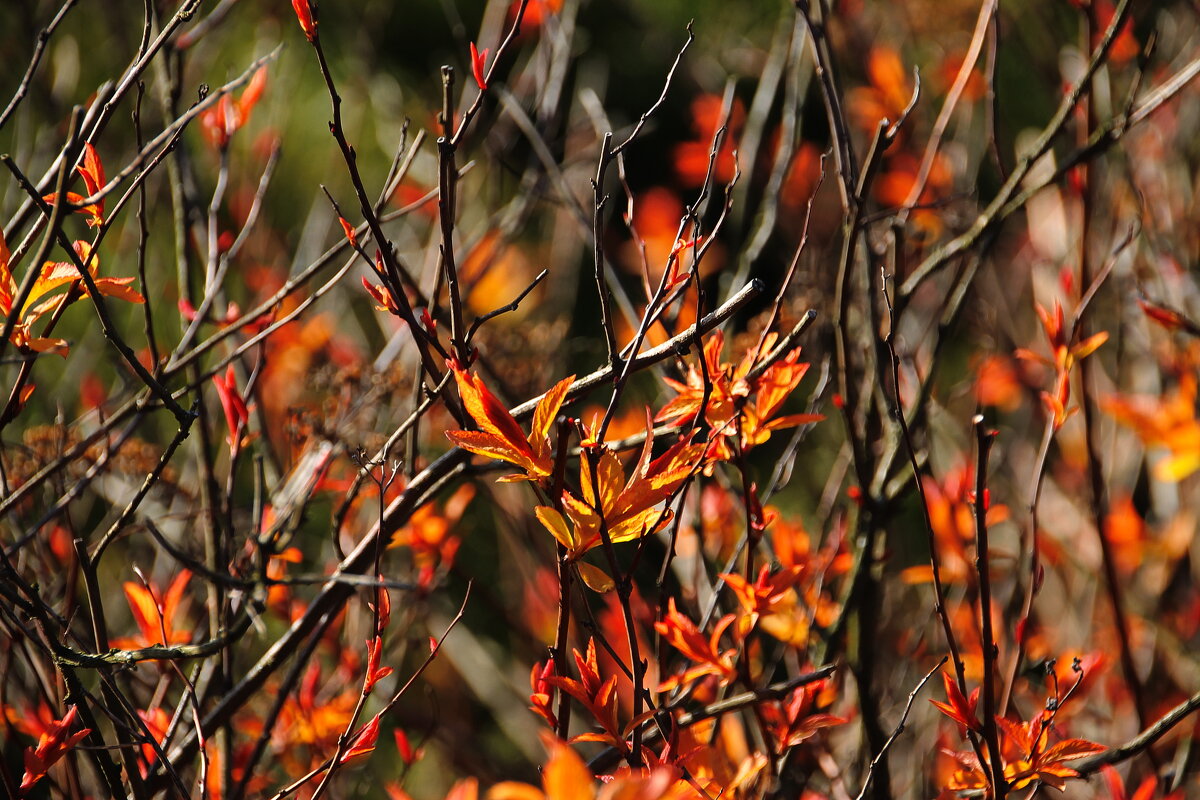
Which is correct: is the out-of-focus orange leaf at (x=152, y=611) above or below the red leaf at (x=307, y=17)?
below

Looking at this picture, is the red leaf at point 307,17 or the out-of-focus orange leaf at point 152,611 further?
the out-of-focus orange leaf at point 152,611

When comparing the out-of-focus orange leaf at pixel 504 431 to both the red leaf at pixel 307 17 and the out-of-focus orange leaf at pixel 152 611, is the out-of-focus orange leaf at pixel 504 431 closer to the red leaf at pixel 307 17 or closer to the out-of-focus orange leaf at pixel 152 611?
the red leaf at pixel 307 17

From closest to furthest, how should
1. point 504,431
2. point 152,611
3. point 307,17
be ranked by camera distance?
point 504,431, point 307,17, point 152,611

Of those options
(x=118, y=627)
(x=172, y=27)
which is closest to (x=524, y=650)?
(x=118, y=627)

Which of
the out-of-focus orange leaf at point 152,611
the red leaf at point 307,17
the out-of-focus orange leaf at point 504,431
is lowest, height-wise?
the out-of-focus orange leaf at point 152,611

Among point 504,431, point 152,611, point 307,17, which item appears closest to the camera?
point 504,431

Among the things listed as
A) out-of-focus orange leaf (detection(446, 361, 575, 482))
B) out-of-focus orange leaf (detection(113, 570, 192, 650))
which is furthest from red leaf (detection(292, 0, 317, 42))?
out-of-focus orange leaf (detection(113, 570, 192, 650))

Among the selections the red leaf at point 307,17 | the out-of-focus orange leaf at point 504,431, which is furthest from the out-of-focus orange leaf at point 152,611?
the red leaf at point 307,17

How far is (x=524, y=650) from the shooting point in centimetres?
241

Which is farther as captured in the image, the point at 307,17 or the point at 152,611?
the point at 152,611

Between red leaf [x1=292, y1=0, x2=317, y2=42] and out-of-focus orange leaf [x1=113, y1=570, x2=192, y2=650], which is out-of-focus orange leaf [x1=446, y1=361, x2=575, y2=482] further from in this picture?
out-of-focus orange leaf [x1=113, y1=570, x2=192, y2=650]

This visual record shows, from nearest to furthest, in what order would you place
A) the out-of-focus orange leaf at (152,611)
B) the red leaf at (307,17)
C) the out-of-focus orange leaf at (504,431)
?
1. the out-of-focus orange leaf at (504,431)
2. the red leaf at (307,17)
3. the out-of-focus orange leaf at (152,611)

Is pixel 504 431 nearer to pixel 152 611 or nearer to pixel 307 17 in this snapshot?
pixel 307 17

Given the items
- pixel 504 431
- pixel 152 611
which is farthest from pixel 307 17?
pixel 152 611
